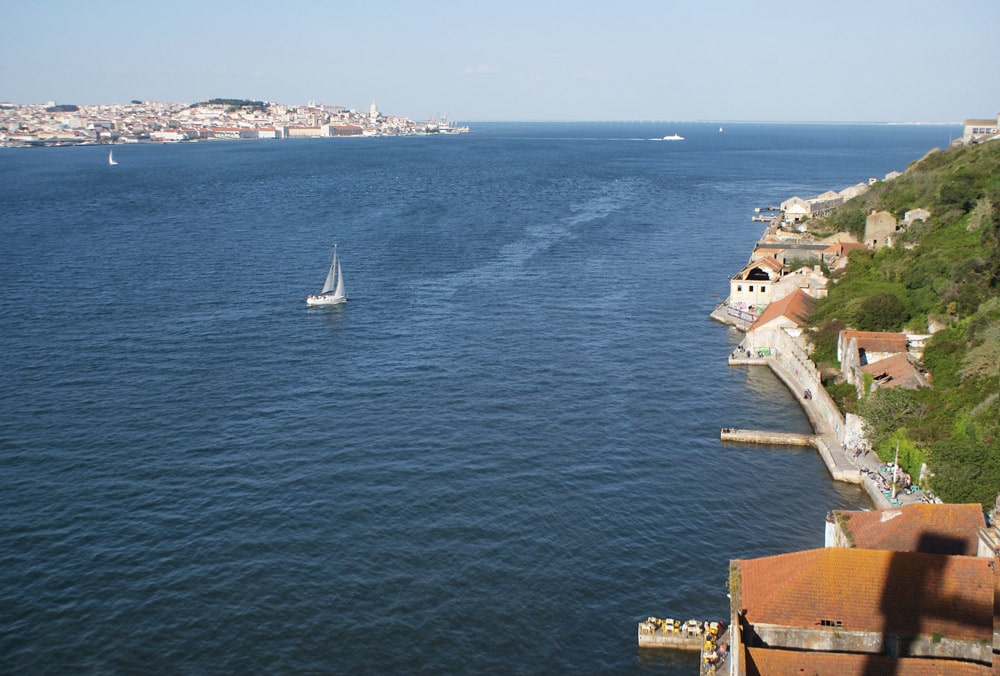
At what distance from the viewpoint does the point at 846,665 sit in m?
24.4

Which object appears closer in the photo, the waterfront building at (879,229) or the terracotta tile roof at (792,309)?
the terracotta tile roof at (792,309)

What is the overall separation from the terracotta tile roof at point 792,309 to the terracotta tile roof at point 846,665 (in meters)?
38.3

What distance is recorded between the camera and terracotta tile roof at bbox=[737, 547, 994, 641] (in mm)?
24984

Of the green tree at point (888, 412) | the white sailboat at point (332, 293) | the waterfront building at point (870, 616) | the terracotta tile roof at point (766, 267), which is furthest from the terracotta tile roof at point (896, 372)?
the white sailboat at point (332, 293)

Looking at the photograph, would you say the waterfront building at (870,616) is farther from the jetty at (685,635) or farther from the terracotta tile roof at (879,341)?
the terracotta tile roof at (879,341)

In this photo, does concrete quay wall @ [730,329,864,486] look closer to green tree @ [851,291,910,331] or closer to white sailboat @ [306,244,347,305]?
green tree @ [851,291,910,331]

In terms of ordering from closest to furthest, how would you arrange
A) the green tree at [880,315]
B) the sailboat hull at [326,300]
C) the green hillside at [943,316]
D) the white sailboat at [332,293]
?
the green hillside at [943,316]
the green tree at [880,315]
the sailboat hull at [326,300]
the white sailboat at [332,293]

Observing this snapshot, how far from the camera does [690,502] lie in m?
40.4

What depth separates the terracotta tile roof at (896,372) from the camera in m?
46.1

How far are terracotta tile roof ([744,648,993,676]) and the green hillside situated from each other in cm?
1304

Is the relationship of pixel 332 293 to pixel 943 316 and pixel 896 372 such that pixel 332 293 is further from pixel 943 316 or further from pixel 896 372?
pixel 943 316

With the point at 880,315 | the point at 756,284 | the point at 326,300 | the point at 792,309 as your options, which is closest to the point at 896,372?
the point at 880,315

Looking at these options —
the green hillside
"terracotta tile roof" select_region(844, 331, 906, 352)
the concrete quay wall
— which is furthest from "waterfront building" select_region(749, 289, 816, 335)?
"terracotta tile roof" select_region(844, 331, 906, 352)

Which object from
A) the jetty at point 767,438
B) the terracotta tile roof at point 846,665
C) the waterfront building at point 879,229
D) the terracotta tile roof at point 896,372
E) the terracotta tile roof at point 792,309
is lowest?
the jetty at point 767,438
